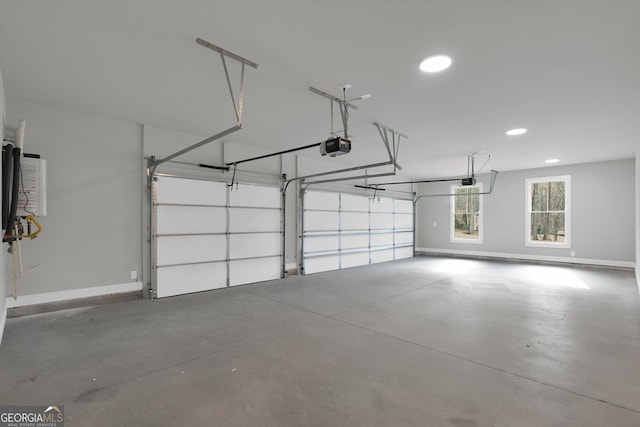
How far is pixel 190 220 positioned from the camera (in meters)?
5.26

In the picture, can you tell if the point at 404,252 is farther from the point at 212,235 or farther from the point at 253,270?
the point at 212,235

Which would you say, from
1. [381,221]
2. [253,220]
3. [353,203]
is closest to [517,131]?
[353,203]

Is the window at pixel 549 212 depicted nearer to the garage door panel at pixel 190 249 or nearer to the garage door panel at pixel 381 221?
the garage door panel at pixel 381 221

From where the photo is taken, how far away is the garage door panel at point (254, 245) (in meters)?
5.84

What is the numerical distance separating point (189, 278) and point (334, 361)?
138 inches

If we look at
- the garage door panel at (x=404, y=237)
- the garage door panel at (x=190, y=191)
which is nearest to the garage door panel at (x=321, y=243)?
the garage door panel at (x=190, y=191)

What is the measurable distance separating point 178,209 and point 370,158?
14.8 feet

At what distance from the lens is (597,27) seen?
2.28m

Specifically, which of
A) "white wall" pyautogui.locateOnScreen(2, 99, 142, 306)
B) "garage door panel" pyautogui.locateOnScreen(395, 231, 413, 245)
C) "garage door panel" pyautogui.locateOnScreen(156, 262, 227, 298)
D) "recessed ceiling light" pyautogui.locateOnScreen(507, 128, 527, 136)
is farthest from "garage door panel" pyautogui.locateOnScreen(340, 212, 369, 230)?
"white wall" pyautogui.locateOnScreen(2, 99, 142, 306)

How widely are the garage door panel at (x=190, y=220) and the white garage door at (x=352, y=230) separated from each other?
2.11 m

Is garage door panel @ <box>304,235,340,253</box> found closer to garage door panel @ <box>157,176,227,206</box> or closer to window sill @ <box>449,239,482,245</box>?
garage door panel @ <box>157,176,227,206</box>

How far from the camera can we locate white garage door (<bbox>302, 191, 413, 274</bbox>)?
7254mm

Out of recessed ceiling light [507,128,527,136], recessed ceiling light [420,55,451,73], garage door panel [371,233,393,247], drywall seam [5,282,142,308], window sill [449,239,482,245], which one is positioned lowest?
drywall seam [5,282,142,308]

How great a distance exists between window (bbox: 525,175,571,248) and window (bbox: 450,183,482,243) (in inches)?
54.8
